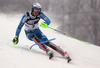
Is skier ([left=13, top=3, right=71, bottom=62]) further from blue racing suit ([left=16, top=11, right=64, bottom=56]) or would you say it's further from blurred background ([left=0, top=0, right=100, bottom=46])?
blurred background ([left=0, top=0, right=100, bottom=46])

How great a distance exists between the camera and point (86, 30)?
5480 mm

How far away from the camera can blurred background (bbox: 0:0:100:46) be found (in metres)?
5.46

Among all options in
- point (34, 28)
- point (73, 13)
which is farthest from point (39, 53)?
point (73, 13)

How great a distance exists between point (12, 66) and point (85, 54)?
1819 mm

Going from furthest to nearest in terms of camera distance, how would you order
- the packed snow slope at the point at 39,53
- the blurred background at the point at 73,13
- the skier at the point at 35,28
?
the blurred background at the point at 73,13
the skier at the point at 35,28
the packed snow slope at the point at 39,53

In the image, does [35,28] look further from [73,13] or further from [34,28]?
[73,13]

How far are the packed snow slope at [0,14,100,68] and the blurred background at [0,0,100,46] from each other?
0.59 metres

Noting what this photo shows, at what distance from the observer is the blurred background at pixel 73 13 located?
546 centimetres

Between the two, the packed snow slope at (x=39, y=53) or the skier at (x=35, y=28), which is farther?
the skier at (x=35, y=28)

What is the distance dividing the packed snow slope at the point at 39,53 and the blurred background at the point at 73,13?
586 mm

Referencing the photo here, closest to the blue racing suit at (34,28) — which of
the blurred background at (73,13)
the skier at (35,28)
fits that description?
the skier at (35,28)

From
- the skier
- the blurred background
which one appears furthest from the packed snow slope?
the blurred background

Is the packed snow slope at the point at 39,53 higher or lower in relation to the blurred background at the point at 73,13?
lower

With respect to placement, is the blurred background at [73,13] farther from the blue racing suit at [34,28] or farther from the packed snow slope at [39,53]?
the blue racing suit at [34,28]
